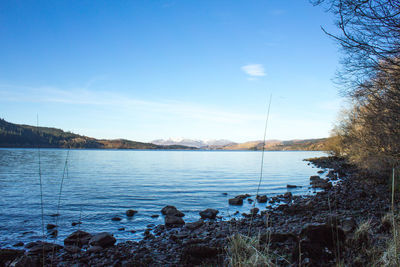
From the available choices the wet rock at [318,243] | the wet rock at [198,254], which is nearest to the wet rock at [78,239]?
the wet rock at [198,254]

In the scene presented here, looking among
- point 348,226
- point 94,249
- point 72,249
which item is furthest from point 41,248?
point 348,226

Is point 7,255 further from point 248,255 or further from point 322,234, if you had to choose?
point 322,234

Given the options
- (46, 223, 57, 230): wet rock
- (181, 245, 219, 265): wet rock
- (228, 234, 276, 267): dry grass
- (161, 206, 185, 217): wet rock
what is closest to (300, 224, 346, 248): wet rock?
(228, 234, 276, 267): dry grass

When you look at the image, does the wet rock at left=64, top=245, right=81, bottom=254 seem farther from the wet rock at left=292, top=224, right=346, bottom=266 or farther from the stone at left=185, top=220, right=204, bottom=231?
the wet rock at left=292, top=224, right=346, bottom=266

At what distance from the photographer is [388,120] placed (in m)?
11.4

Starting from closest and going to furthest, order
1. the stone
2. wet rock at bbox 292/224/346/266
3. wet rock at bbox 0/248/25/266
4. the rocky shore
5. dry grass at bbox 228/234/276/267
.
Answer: dry grass at bbox 228/234/276/267 → wet rock at bbox 292/224/346/266 → the rocky shore → wet rock at bbox 0/248/25/266 → the stone

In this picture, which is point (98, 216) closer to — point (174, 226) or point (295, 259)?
point (174, 226)

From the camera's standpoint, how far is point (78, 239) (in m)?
9.91

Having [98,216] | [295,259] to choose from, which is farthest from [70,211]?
[295,259]

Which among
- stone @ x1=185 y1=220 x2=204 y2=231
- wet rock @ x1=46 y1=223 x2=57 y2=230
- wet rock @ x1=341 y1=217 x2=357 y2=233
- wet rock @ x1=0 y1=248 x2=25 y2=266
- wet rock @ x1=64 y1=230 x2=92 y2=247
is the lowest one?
wet rock @ x1=46 y1=223 x2=57 y2=230

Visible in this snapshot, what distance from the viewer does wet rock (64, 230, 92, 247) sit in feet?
32.4

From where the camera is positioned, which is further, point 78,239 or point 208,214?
point 208,214

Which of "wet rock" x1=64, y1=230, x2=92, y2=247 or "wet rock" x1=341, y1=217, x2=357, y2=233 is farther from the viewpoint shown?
"wet rock" x1=64, y1=230, x2=92, y2=247

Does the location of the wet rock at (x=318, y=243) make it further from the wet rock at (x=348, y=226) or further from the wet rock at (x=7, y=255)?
the wet rock at (x=7, y=255)
